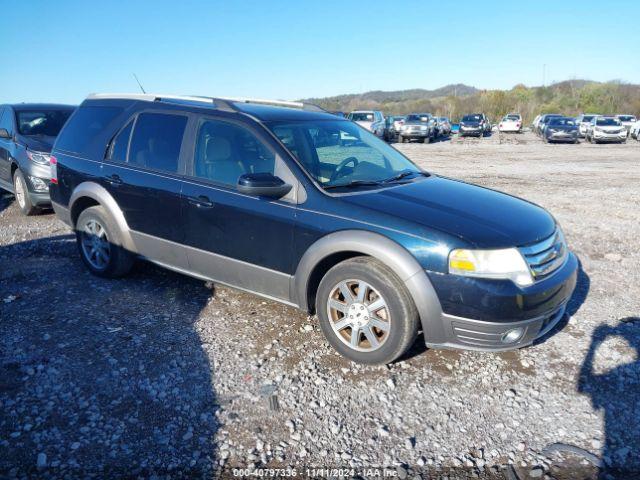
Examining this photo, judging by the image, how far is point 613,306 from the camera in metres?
4.55

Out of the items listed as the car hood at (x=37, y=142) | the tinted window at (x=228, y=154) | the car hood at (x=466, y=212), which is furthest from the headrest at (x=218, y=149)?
the car hood at (x=37, y=142)

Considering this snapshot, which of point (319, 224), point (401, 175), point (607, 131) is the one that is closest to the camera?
point (319, 224)

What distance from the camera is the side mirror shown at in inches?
139

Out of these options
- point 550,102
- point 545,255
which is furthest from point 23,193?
point 550,102

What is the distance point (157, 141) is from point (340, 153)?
1.69 meters

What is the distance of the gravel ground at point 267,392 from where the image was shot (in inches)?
105

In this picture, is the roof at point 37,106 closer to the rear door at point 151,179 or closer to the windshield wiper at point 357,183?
the rear door at point 151,179

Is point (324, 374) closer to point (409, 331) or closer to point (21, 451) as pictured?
point (409, 331)

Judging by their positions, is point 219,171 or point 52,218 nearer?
point 219,171

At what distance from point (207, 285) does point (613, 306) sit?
3911 millimetres

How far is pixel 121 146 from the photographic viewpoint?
4750mm

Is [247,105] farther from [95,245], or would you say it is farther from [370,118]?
[370,118]

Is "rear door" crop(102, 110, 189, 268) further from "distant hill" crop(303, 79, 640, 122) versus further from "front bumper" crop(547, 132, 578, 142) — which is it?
"distant hill" crop(303, 79, 640, 122)

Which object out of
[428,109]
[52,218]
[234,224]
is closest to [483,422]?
[234,224]
